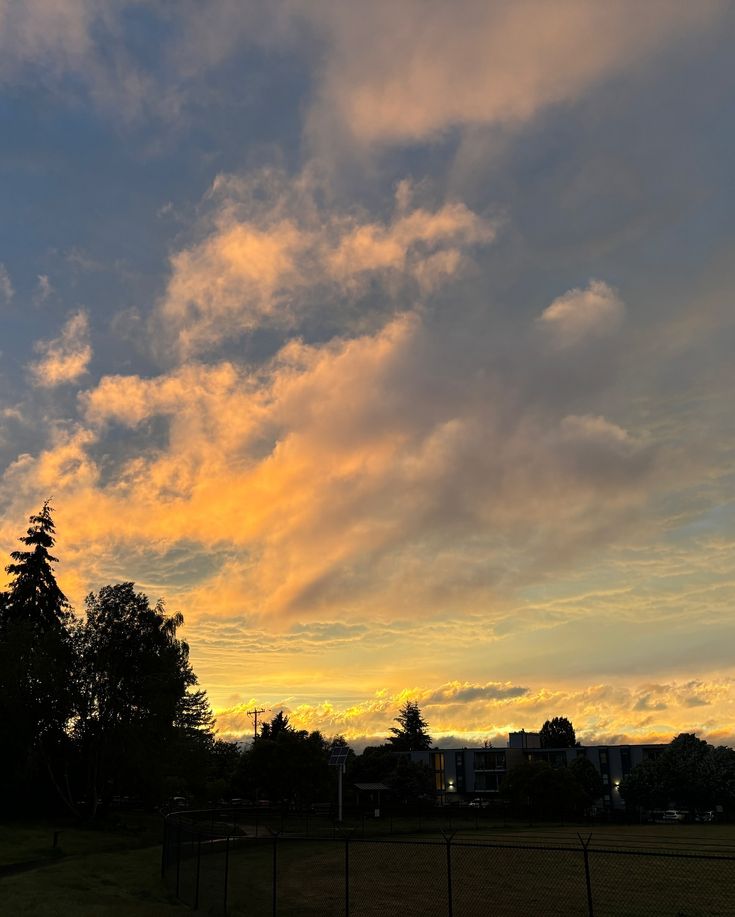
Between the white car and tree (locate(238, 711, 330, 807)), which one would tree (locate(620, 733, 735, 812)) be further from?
tree (locate(238, 711, 330, 807))

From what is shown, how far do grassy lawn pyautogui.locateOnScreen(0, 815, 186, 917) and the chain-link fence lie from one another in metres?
1.60

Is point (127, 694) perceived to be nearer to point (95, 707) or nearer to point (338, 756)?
point (95, 707)

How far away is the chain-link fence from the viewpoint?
76.8 feet

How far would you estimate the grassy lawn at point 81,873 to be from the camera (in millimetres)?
22391

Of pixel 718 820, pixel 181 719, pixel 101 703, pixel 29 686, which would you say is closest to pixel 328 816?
pixel 181 719

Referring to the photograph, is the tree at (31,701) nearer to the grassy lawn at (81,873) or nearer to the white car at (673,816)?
the grassy lawn at (81,873)

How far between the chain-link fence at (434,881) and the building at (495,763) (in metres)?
96.9

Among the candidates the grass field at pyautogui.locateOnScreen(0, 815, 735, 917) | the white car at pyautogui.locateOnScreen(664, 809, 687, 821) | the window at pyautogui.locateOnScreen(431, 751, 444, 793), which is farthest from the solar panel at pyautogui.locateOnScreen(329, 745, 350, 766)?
the window at pyautogui.locateOnScreen(431, 751, 444, 793)

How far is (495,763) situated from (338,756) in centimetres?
8306

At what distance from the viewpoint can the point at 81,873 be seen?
31141 mm

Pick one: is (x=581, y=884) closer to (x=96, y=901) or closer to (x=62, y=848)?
(x=96, y=901)

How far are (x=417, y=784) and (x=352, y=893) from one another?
8756cm

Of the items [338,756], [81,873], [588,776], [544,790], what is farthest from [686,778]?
[81,873]

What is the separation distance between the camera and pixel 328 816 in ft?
254
